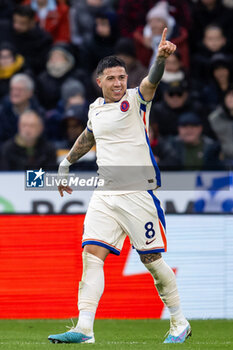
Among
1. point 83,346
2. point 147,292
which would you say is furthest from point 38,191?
point 83,346

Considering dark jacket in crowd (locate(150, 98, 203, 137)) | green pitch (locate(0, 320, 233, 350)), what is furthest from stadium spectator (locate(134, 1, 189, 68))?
→ green pitch (locate(0, 320, 233, 350))

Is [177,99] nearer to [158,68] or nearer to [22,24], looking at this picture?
[22,24]

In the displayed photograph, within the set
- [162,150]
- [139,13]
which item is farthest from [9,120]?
[139,13]

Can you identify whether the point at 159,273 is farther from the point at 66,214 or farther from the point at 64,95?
the point at 64,95

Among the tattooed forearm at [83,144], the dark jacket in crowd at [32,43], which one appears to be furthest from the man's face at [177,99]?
the tattooed forearm at [83,144]

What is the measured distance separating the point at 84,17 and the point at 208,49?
2196 millimetres

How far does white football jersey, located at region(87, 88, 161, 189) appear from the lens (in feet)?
21.5

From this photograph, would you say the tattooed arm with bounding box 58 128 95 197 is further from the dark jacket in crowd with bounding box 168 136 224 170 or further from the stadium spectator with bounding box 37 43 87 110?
the stadium spectator with bounding box 37 43 87 110

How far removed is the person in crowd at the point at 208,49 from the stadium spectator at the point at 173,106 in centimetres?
100

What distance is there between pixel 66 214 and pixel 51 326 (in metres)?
1.37

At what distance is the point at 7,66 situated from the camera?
1312cm

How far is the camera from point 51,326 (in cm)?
841

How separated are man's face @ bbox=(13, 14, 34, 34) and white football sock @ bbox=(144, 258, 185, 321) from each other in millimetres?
7541

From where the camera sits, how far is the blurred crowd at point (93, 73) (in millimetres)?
11383
